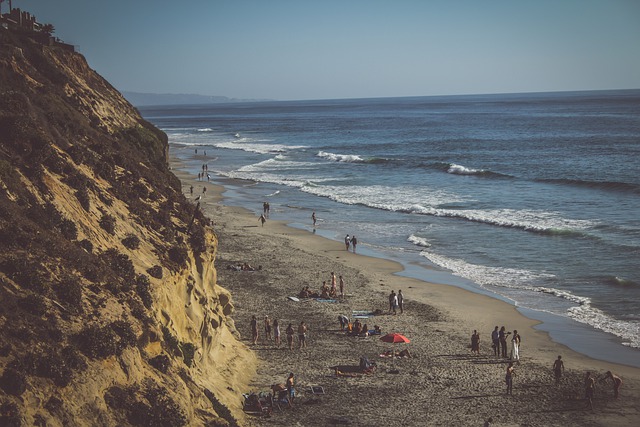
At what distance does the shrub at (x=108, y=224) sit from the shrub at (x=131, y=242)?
398 millimetres

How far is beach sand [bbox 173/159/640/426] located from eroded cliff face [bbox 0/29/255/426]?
261 cm

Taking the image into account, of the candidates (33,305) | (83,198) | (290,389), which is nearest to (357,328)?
(290,389)

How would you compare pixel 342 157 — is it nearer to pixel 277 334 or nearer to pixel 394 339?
pixel 394 339

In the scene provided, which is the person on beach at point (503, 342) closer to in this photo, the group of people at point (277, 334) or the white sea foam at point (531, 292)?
the white sea foam at point (531, 292)

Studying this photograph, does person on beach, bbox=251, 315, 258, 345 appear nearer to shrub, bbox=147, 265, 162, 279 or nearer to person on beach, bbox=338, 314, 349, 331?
person on beach, bbox=338, 314, 349, 331

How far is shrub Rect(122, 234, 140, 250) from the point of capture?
57.8 feet

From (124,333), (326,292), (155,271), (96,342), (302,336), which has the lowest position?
(326,292)

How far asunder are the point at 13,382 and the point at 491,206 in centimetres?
4686

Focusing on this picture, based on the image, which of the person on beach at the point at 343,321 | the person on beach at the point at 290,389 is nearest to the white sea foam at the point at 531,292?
the person on beach at the point at 343,321

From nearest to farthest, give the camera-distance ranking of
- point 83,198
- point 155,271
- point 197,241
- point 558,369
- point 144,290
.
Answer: point 144,290
point 155,271
point 83,198
point 197,241
point 558,369

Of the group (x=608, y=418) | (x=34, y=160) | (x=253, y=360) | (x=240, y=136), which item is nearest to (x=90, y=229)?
(x=34, y=160)

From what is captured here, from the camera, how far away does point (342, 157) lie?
91875 millimetres

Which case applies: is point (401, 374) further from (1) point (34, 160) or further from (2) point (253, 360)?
(1) point (34, 160)

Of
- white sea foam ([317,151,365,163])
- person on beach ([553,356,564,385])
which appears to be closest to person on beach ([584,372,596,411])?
person on beach ([553,356,564,385])
